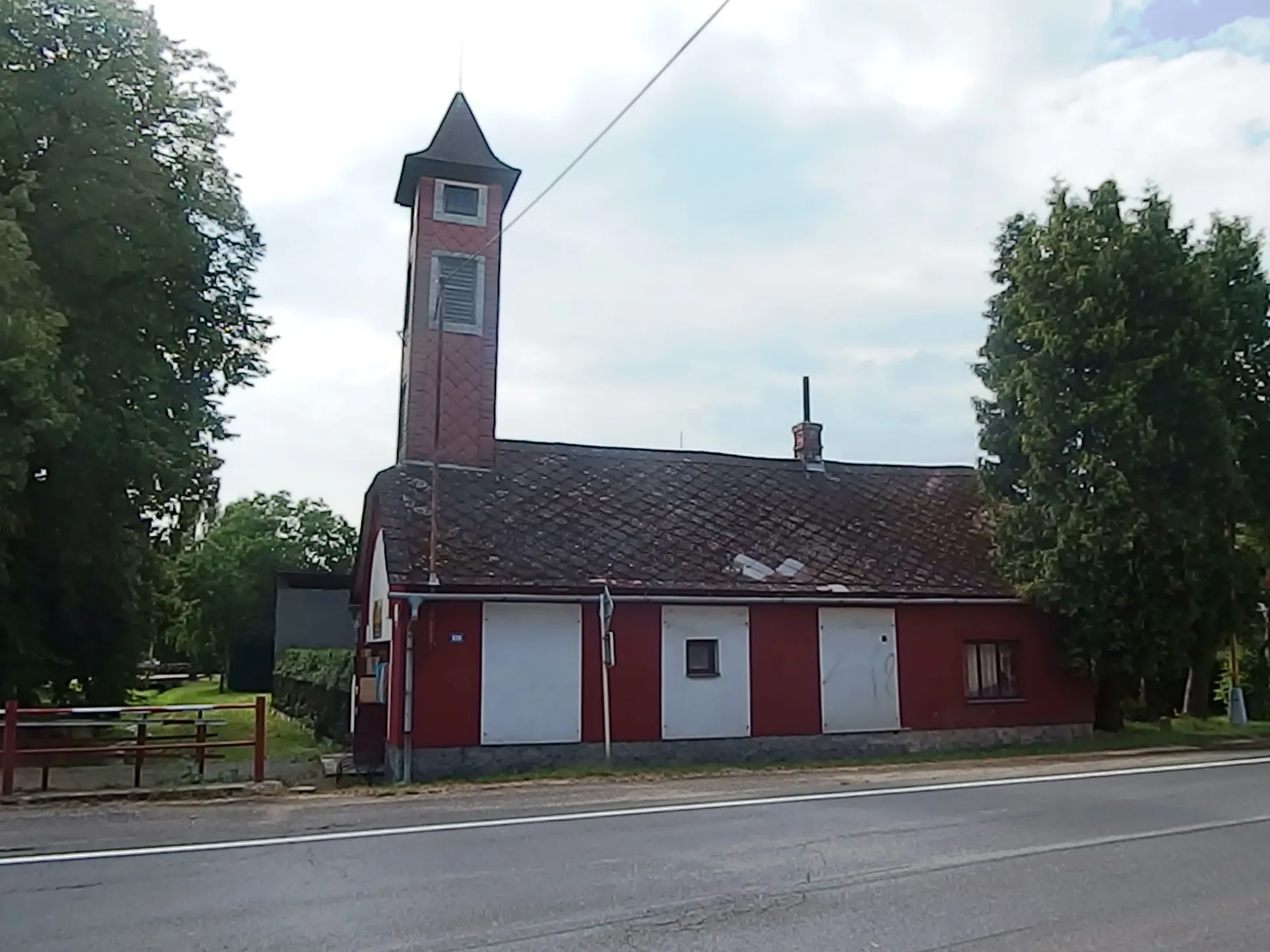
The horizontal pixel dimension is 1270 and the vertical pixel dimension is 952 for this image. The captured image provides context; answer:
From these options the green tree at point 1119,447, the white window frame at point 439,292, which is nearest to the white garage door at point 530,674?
the white window frame at point 439,292

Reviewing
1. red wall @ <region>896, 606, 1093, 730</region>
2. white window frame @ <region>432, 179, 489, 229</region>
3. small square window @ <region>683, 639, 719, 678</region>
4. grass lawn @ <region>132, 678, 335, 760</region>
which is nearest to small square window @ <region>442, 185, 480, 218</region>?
white window frame @ <region>432, 179, 489, 229</region>

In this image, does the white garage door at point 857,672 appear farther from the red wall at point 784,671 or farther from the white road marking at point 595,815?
the white road marking at point 595,815

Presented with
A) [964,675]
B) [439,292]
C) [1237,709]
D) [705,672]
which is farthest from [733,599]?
[1237,709]

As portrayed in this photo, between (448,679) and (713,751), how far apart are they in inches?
175

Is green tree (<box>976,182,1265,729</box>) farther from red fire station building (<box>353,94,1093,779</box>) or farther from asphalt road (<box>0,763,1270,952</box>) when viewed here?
asphalt road (<box>0,763,1270,952</box>)

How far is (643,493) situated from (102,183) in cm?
1060

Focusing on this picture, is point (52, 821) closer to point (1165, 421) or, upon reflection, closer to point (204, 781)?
point (204, 781)

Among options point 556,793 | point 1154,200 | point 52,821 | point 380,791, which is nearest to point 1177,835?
point 556,793

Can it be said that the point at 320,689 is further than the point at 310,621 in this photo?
No

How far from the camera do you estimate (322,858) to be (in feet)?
30.3

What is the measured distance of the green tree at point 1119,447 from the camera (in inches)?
833

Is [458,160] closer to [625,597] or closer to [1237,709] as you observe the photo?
[625,597]

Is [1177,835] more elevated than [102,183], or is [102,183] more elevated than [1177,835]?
[102,183]

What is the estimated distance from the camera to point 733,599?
63.2ft
